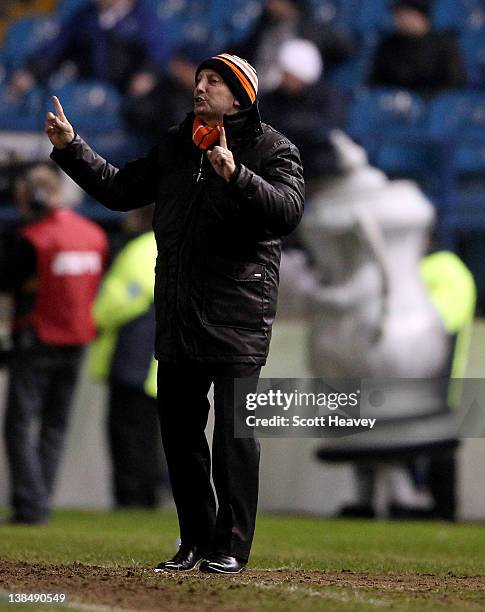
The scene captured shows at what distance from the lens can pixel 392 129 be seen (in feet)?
38.0

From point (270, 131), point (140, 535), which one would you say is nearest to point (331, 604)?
point (270, 131)

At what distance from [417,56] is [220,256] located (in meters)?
7.43

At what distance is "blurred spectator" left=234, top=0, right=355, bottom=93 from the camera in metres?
12.0

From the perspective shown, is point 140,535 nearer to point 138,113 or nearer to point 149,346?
point 149,346

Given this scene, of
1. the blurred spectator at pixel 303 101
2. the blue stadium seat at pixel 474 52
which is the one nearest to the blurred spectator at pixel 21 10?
the blurred spectator at pixel 303 101

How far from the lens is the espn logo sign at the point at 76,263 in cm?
889

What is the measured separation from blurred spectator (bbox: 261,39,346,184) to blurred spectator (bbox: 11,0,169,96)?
1077 millimetres

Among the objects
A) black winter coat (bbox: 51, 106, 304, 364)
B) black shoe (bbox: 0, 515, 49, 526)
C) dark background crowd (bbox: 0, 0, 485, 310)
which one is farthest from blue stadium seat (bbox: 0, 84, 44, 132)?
black winter coat (bbox: 51, 106, 304, 364)

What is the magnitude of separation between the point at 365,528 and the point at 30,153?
4368 millimetres

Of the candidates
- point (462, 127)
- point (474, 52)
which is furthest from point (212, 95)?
point (474, 52)

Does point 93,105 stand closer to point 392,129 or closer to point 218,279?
point 392,129

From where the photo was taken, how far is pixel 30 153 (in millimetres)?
11719

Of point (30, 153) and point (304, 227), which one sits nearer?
point (304, 227)

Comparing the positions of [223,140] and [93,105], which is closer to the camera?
[223,140]
